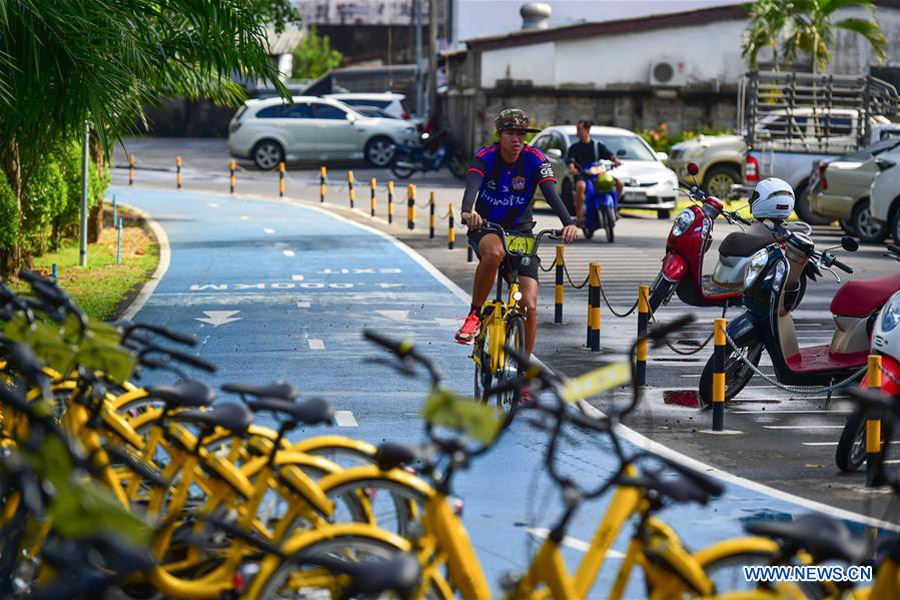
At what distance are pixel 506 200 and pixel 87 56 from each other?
3.80 m

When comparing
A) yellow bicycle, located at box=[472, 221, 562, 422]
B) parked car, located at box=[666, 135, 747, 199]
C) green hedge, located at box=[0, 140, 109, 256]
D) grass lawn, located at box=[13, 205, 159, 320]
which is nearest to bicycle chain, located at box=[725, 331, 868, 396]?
yellow bicycle, located at box=[472, 221, 562, 422]

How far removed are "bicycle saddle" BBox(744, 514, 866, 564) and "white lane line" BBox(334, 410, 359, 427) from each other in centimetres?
603

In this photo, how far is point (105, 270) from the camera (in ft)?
68.3

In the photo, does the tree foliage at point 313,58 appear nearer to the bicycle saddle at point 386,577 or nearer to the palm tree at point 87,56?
the palm tree at point 87,56

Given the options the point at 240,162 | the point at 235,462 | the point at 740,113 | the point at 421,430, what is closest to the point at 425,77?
the point at 240,162

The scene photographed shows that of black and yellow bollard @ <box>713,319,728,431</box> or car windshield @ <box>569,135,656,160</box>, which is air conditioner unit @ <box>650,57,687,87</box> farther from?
black and yellow bollard @ <box>713,319,728,431</box>

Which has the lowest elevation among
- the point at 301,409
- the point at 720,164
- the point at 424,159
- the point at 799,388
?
the point at 424,159

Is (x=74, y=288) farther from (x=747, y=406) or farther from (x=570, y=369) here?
(x=747, y=406)

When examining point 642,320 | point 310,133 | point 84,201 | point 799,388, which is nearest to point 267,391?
point 799,388

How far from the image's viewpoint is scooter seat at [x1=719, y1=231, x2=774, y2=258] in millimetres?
13680

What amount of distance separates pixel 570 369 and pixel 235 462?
6.99 m

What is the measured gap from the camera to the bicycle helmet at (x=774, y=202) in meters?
12.2

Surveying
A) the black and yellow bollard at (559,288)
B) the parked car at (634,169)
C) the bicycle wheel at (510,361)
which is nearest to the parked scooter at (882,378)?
the bicycle wheel at (510,361)

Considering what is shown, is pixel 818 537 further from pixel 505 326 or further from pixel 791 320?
pixel 791 320
